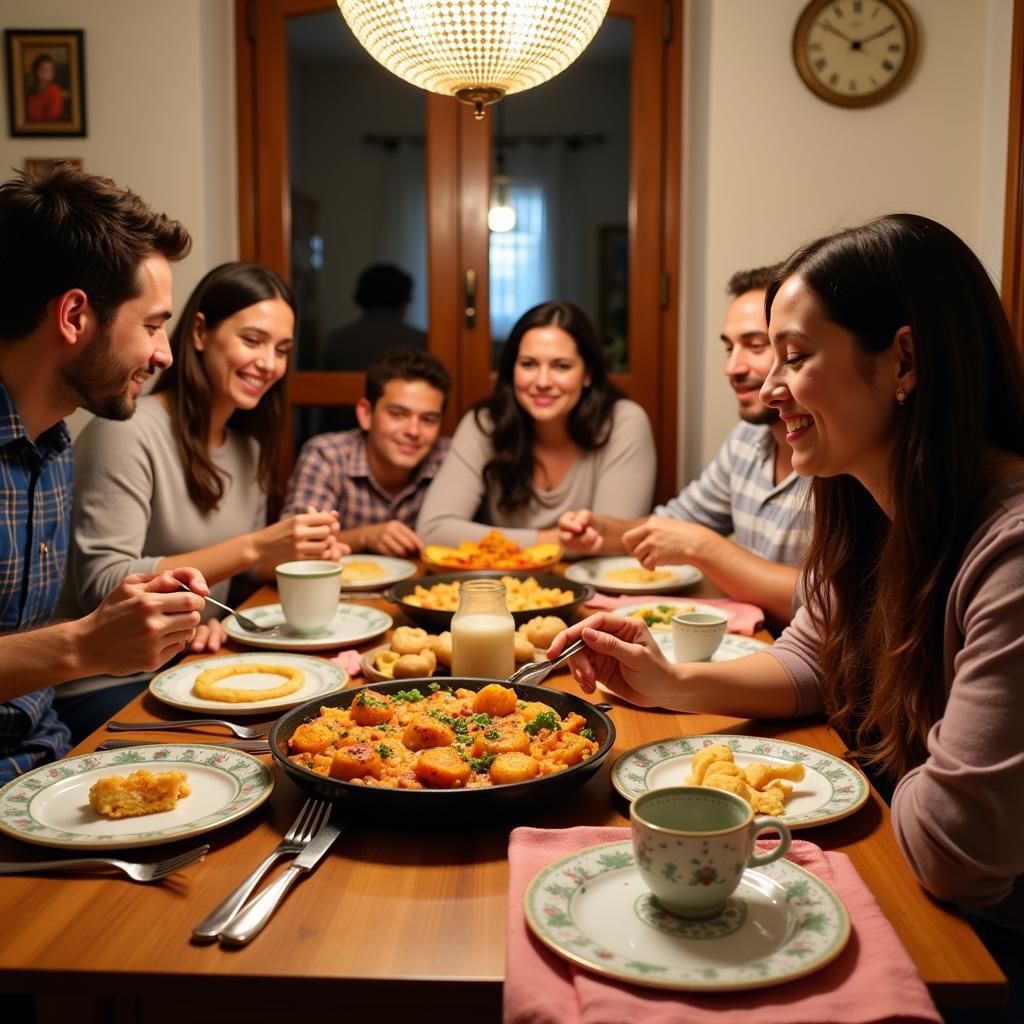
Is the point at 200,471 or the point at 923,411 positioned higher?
the point at 923,411

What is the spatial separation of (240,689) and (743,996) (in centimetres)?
94

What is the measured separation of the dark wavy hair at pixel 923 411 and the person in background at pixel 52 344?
3.38ft

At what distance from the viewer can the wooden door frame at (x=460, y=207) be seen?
3.90m

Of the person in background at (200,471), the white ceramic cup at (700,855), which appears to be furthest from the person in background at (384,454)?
the white ceramic cup at (700,855)

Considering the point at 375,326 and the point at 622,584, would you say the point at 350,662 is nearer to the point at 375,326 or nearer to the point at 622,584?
the point at 622,584

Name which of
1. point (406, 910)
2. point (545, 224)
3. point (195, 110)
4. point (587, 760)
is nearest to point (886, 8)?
point (545, 224)

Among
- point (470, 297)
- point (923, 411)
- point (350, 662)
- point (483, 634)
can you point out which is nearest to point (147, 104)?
point (470, 297)

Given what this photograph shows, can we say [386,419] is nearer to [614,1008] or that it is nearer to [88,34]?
[88,34]

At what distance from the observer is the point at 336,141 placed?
4.05 m

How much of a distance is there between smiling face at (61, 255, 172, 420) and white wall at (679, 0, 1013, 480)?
207cm

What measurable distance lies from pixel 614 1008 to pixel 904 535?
26.6 inches

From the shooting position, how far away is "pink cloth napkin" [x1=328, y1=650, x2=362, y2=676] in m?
1.73

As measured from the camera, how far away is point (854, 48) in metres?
3.41

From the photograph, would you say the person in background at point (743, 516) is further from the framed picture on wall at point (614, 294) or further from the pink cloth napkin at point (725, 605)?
the framed picture on wall at point (614, 294)
